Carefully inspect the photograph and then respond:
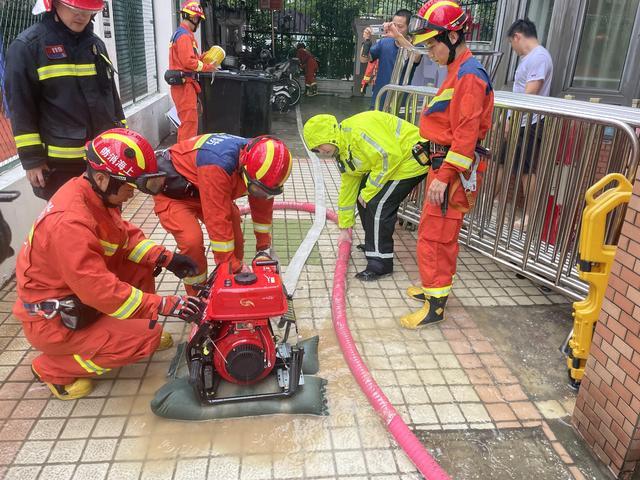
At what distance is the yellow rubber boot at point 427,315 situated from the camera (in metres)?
3.52

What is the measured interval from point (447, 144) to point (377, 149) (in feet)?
2.16

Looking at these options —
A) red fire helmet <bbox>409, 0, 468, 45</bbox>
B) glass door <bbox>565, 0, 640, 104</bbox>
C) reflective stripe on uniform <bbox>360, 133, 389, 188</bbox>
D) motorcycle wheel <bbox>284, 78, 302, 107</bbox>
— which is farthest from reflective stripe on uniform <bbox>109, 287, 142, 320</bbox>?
motorcycle wheel <bbox>284, 78, 302, 107</bbox>

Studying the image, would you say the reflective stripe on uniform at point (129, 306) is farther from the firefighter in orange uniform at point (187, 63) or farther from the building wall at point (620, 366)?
the firefighter in orange uniform at point (187, 63)

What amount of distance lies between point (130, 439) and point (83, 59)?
2.46m

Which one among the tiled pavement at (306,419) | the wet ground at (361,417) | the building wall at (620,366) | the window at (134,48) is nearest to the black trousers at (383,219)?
the wet ground at (361,417)

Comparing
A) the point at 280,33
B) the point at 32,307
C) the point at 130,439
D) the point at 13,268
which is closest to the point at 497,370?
the point at 130,439

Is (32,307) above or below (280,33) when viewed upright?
below

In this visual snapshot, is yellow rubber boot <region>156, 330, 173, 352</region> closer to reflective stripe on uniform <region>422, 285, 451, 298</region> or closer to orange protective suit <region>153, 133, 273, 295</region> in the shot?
orange protective suit <region>153, 133, 273, 295</region>

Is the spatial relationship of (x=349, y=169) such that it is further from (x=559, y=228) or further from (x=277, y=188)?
(x=559, y=228)

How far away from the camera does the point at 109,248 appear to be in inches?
107

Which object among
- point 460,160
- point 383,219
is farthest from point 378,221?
point 460,160

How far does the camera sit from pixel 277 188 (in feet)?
9.35

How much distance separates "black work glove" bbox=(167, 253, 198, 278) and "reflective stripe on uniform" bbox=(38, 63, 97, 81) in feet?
4.65

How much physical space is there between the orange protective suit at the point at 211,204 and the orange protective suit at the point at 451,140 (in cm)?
116
